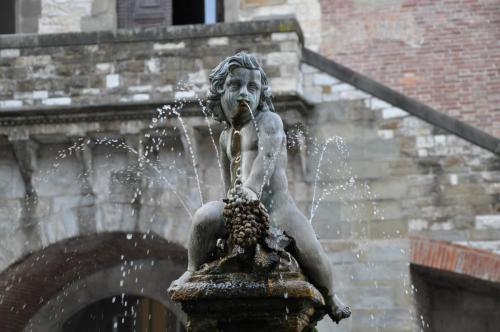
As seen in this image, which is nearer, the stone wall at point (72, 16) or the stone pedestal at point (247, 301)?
the stone pedestal at point (247, 301)

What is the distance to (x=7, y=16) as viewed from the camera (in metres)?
17.3

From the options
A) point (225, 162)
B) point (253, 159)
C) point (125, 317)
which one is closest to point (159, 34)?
point (125, 317)

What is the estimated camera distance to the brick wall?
15.3 metres

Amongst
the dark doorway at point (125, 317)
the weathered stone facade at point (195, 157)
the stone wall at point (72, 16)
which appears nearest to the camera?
the weathered stone facade at point (195, 157)

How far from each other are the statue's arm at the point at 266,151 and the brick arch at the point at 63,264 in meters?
7.00

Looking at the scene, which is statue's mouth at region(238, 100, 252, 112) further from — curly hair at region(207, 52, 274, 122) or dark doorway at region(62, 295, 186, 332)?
dark doorway at region(62, 295, 186, 332)

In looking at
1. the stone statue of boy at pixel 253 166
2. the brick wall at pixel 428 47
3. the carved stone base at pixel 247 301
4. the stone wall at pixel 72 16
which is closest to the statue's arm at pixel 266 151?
the stone statue of boy at pixel 253 166

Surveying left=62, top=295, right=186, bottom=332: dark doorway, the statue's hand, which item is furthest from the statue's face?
left=62, top=295, right=186, bottom=332: dark doorway

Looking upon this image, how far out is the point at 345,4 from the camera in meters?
15.8

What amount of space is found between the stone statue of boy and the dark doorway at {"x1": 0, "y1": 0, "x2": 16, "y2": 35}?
1138 cm

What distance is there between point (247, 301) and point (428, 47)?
33.9ft

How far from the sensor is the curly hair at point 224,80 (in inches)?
247

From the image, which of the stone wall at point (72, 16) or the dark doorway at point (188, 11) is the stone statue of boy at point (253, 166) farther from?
the dark doorway at point (188, 11)

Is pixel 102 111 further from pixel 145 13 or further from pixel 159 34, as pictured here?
pixel 145 13
